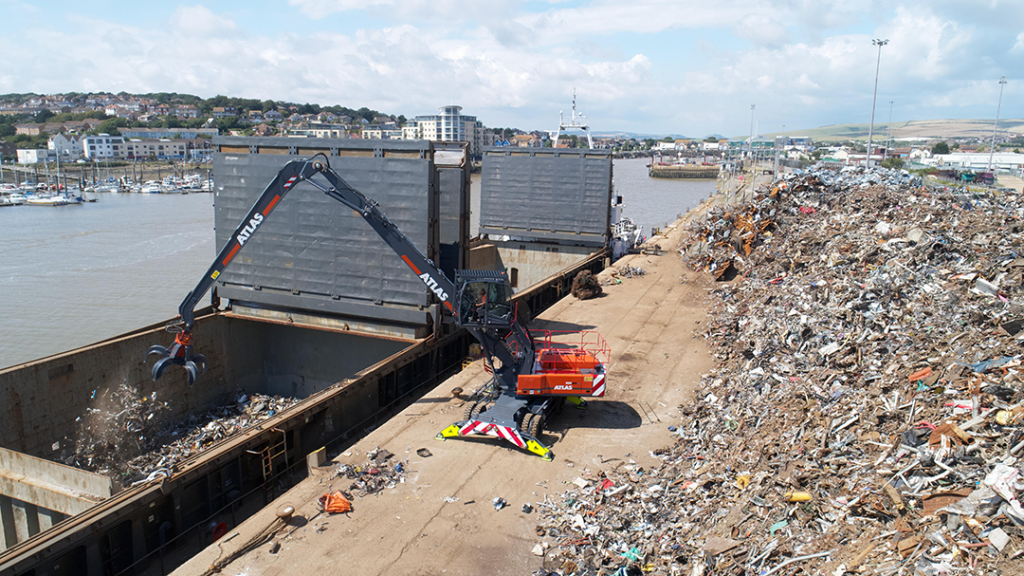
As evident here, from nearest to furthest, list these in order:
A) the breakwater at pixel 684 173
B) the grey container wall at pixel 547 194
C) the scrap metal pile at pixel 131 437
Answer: the scrap metal pile at pixel 131 437
the grey container wall at pixel 547 194
the breakwater at pixel 684 173

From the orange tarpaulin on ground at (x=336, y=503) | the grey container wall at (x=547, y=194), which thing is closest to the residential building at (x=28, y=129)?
the grey container wall at (x=547, y=194)

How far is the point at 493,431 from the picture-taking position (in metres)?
10.8

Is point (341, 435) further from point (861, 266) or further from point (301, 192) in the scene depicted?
point (861, 266)

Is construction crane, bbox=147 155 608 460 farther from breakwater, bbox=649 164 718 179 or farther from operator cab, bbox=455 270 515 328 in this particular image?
breakwater, bbox=649 164 718 179

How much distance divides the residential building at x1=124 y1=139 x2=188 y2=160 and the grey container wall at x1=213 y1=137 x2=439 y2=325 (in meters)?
129

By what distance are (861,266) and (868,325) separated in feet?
14.2

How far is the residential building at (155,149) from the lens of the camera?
128000mm

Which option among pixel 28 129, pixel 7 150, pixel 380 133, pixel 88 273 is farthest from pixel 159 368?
pixel 28 129

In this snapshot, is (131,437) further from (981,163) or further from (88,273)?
(981,163)

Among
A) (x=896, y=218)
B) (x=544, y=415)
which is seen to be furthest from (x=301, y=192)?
(x=896, y=218)

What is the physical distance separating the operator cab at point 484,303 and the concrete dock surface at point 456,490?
2.17 meters

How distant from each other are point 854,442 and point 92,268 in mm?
37544

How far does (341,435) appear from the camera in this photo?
1280cm

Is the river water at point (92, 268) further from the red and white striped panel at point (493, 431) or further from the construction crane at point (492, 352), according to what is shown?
the red and white striped panel at point (493, 431)
